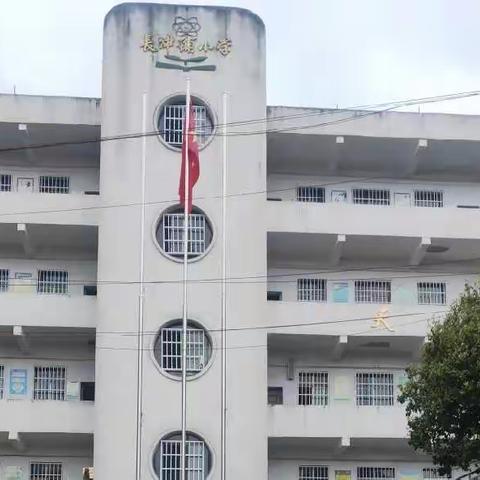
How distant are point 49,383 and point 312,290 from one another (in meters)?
9.16

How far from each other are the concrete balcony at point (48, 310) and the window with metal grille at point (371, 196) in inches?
390

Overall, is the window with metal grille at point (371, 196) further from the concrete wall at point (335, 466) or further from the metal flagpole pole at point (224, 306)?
the concrete wall at point (335, 466)

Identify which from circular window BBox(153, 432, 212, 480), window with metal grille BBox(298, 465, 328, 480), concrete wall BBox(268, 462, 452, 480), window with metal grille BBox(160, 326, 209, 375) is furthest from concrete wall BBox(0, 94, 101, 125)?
window with metal grille BBox(298, 465, 328, 480)

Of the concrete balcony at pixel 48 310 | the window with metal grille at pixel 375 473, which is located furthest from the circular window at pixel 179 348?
the window with metal grille at pixel 375 473

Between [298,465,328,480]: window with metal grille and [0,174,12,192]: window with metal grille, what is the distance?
43.9ft

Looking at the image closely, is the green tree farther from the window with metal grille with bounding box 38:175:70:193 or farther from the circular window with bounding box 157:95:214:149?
the window with metal grille with bounding box 38:175:70:193

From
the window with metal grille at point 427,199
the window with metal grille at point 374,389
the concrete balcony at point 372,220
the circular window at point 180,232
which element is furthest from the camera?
the window with metal grille at point 427,199

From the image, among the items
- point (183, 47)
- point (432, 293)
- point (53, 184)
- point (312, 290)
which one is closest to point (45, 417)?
point (53, 184)

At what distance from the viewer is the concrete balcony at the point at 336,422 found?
113ft

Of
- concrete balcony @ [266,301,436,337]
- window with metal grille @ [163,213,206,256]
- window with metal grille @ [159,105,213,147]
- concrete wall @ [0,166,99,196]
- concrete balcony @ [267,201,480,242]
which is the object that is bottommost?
concrete balcony @ [266,301,436,337]

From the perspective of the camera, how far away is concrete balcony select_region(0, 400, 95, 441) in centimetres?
3397

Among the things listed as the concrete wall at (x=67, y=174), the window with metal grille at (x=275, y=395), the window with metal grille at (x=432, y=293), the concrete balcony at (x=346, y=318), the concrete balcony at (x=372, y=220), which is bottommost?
the window with metal grille at (x=275, y=395)

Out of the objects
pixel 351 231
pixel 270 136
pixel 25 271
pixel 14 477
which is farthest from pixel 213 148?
pixel 14 477

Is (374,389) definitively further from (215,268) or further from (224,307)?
(215,268)
